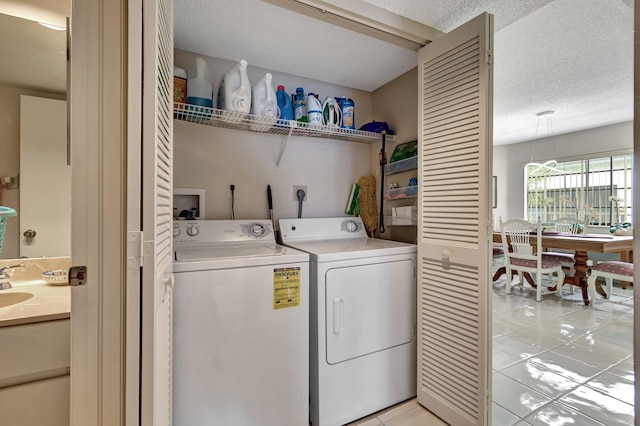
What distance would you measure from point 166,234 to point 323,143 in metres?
1.48

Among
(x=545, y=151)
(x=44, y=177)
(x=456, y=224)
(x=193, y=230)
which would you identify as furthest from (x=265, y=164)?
(x=545, y=151)

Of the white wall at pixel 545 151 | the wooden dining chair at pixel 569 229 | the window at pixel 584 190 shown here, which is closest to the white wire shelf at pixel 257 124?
the wooden dining chair at pixel 569 229

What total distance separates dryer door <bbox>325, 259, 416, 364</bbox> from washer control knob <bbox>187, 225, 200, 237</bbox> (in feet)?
2.79

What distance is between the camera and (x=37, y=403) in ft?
3.09

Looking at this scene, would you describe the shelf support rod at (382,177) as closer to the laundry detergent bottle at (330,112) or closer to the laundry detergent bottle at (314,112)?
the laundry detergent bottle at (330,112)

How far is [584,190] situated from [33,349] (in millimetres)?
Result: 7040

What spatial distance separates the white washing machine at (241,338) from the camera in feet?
4.18

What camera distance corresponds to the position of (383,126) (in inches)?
88.8

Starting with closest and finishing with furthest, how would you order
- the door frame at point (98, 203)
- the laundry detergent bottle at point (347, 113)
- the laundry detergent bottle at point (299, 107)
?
the door frame at point (98, 203) → the laundry detergent bottle at point (299, 107) → the laundry detergent bottle at point (347, 113)

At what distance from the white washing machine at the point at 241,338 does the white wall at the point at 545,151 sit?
5.84 meters

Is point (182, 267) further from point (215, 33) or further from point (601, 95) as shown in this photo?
point (601, 95)

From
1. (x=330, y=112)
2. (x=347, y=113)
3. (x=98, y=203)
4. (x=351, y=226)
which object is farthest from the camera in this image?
(x=351, y=226)

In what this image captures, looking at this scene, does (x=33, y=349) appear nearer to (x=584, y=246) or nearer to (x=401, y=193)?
(x=401, y=193)

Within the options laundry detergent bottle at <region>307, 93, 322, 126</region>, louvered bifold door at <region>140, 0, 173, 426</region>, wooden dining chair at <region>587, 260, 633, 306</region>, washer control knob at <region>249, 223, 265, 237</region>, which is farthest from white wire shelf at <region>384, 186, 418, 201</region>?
wooden dining chair at <region>587, 260, 633, 306</region>
